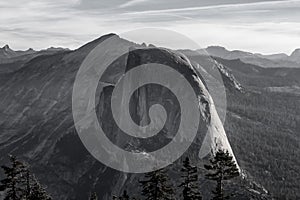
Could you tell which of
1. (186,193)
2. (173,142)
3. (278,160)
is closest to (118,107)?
(173,142)

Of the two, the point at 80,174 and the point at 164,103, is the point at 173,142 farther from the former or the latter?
the point at 80,174

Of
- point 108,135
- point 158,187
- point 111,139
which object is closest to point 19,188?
point 158,187

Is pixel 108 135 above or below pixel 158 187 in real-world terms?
below

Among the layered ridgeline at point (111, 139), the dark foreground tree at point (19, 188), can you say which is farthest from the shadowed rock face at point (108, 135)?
the dark foreground tree at point (19, 188)

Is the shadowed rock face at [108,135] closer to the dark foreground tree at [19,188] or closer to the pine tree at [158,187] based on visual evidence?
the dark foreground tree at [19,188]

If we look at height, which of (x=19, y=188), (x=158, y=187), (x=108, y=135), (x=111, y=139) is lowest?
(x=111, y=139)

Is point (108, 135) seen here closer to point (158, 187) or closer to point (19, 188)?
point (19, 188)

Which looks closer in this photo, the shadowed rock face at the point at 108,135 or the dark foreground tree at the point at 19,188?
the dark foreground tree at the point at 19,188

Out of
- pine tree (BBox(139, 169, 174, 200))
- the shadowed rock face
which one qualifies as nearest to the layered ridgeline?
the shadowed rock face

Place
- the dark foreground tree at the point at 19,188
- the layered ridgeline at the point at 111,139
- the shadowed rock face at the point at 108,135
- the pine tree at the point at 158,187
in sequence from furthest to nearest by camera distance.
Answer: the shadowed rock face at the point at 108,135 < the layered ridgeline at the point at 111,139 < the dark foreground tree at the point at 19,188 < the pine tree at the point at 158,187

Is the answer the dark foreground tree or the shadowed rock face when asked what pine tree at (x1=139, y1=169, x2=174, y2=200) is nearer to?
the dark foreground tree

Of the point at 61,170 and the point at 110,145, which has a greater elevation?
the point at 110,145
